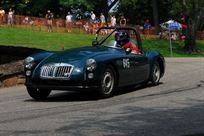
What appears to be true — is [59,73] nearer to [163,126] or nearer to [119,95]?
[119,95]

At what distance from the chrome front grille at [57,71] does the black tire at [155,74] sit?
3.53m

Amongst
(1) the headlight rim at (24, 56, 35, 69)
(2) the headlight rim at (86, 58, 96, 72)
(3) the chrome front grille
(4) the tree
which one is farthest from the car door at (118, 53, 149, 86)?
(4) the tree

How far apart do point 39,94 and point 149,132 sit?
5.05 metres

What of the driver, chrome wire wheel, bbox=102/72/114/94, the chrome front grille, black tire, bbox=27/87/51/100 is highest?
the driver

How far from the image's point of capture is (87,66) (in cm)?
1221

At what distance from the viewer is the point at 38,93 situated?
13.0 m

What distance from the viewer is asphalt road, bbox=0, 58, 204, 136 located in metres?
8.62

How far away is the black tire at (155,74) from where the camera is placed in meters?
15.3

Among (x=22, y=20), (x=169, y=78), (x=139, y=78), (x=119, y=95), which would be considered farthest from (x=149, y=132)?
(x=22, y=20)

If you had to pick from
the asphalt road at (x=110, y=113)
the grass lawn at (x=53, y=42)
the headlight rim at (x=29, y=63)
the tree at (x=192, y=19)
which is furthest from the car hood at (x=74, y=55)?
the tree at (x=192, y=19)

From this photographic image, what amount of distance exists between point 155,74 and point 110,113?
5.32 m

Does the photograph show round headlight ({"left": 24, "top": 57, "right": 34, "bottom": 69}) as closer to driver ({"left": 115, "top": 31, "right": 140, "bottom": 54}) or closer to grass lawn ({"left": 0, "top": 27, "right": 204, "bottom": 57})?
driver ({"left": 115, "top": 31, "right": 140, "bottom": 54})

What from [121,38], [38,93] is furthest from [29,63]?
[121,38]

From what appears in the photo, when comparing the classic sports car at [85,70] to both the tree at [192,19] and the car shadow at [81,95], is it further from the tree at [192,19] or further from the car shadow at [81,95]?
the tree at [192,19]
